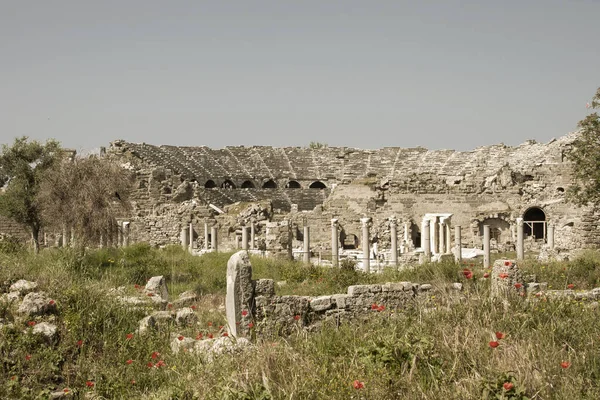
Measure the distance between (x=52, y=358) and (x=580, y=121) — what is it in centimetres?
1731

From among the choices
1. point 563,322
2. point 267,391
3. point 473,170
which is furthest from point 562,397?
point 473,170

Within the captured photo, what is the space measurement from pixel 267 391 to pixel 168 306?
5.55 m

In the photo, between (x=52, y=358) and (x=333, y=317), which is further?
(x=333, y=317)

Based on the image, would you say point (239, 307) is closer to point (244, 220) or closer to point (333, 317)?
point (333, 317)

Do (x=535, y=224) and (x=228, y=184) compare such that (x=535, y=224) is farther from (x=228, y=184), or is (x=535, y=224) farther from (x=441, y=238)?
(x=228, y=184)

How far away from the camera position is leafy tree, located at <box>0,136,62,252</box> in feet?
92.3

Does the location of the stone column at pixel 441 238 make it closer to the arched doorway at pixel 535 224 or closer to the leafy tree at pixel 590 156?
the leafy tree at pixel 590 156

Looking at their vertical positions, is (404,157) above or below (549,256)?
above

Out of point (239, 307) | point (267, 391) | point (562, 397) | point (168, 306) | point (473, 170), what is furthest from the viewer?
point (473, 170)

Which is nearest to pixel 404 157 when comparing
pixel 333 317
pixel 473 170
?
pixel 473 170

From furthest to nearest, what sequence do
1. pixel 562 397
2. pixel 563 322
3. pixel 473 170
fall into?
1. pixel 473 170
2. pixel 563 322
3. pixel 562 397

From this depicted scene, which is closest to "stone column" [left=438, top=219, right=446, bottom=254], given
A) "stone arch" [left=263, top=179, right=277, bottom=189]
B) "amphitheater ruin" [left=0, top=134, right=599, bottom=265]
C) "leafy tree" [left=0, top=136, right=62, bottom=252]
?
"amphitheater ruin" [left=0, top=134, right=599, bottom=265]

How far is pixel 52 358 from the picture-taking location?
7.38 m

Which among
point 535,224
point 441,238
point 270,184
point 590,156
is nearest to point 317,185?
point 270,184
